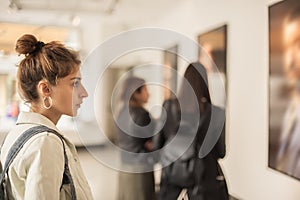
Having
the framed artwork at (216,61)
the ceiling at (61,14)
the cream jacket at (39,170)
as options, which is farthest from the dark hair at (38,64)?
the ceiling at (61,14)

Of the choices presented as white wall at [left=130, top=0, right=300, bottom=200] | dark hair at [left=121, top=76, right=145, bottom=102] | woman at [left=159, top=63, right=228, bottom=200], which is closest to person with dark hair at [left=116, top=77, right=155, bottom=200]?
dark hair at [left=121, top=76, right=145, bottom=102]

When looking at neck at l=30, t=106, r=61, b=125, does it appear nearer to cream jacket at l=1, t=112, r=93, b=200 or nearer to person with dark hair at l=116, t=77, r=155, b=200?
cream jacket at l=1, t=112, r=93, b=200

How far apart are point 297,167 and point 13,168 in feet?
5.52

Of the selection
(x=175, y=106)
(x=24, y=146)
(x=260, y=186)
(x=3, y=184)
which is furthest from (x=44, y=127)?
(x=260, y=186)

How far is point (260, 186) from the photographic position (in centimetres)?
251

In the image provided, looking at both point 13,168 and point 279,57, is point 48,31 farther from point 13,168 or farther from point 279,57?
point 13,168

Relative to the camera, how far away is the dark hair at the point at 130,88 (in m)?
2.51

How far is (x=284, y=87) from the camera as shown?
2121 millimetres

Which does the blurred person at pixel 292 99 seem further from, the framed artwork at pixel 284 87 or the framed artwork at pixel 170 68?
the framed artwork at pixel 170 68

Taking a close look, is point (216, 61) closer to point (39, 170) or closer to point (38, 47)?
point (38, 47)

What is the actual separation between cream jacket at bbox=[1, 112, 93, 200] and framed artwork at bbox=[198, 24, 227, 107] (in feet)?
7.37

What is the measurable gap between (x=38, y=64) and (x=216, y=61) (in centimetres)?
236

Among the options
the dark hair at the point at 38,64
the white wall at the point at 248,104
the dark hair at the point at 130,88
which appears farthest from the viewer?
the dark hair at the point at 130,88

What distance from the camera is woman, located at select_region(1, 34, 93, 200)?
85 cm
